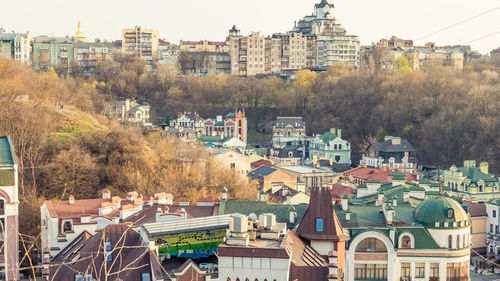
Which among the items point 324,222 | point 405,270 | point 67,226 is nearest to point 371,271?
point 405,270

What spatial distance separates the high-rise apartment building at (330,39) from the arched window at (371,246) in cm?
5887

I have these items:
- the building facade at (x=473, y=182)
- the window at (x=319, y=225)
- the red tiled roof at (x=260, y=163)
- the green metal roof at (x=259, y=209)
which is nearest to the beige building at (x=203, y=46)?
the red tiled roof at (x=260, y=163)

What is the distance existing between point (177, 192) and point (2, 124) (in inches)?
311

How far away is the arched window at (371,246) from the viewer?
18156 millimetres

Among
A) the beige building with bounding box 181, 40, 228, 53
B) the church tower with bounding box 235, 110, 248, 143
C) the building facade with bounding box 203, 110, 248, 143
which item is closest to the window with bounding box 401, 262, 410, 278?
the building facade with bounding box 203, 110, 248, 143

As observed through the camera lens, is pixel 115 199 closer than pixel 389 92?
Yes

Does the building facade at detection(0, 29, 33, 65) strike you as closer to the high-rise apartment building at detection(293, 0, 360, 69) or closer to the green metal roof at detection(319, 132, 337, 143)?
the high-rise apartment building at detection(293, 0, 360, 69)

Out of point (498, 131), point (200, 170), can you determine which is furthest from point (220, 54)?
point (200, 170)

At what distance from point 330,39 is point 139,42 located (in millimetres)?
20588

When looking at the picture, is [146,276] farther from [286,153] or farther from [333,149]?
[333,149]

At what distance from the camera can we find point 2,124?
28484mm

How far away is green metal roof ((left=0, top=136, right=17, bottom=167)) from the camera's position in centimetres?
1722

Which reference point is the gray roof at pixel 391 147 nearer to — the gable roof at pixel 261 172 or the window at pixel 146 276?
the gable roof at pixel 261 172

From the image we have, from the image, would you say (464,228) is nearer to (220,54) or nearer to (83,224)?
(83,224)
